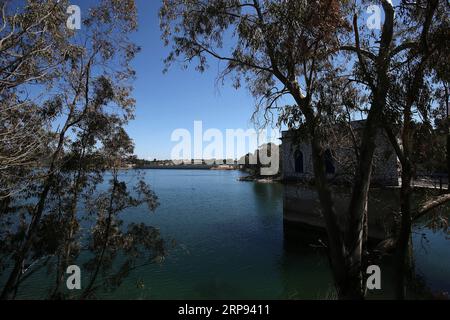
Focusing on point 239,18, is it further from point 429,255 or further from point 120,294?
point 429,255

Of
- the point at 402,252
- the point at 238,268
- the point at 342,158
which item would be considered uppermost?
the point at 342,158

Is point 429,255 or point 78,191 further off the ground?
point 78,191

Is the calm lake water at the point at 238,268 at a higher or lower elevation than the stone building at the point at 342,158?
lower

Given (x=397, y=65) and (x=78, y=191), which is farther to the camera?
(x=78, y=191)

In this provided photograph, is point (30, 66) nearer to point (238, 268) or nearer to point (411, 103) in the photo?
point (411, 103)

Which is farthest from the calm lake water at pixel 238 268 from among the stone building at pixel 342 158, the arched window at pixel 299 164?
the arched window at pixel 299 164

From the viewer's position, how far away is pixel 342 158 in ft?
24.7

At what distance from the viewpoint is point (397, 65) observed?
488 cm

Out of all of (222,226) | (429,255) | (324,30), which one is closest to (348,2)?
(324,30)

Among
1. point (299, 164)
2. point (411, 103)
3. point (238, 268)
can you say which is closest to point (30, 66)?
point (411, 103)

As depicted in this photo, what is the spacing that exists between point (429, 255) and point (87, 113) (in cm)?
1749

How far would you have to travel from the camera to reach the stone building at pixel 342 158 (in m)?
5.70

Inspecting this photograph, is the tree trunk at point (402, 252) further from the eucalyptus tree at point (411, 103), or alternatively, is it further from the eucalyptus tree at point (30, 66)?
the eucalyptus tree at point (30, 66)

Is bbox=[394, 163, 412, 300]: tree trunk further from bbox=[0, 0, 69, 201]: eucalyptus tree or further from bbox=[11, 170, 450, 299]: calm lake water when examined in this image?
bbox=[0, 0, 69, 201]: eucalyptus tree
